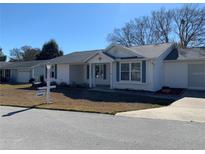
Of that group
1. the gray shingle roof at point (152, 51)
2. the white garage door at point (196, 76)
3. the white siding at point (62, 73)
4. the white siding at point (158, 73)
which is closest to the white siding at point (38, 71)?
the white siding at point (62, 73)

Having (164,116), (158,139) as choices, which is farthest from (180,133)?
(164,116)

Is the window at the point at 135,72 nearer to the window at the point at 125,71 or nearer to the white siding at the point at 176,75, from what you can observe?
the window at the point at 125,71

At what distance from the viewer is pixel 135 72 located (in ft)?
75.5

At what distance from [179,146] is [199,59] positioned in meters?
15.9

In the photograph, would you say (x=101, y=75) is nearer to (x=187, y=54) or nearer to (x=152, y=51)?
(x=152, y=51)

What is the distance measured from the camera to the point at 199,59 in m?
21.3

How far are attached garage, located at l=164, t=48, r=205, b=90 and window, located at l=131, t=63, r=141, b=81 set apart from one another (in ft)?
7.53

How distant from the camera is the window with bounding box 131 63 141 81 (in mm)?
22758

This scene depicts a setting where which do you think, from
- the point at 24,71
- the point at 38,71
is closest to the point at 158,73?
the point at 38,71

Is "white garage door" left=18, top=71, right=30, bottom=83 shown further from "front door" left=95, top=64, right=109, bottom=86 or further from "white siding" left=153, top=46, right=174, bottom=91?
"white siding" left=153, top=46, right=174, bottom=91

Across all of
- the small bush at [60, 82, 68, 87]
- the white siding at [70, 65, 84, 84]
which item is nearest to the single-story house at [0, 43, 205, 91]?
the white siding at [70, 65, 84, 84]

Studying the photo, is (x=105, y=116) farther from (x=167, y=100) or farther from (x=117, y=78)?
(x=117, y=78)

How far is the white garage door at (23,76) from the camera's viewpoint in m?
43.5

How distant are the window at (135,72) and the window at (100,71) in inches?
199
